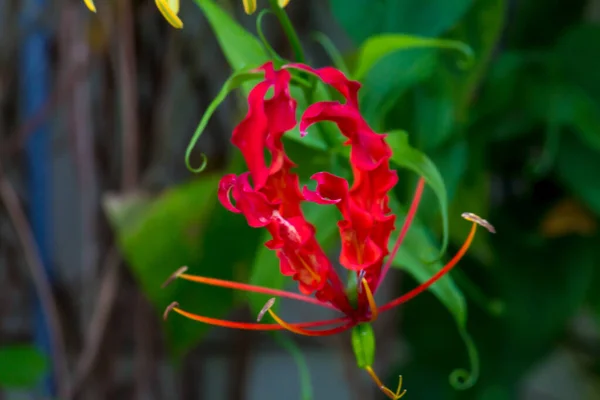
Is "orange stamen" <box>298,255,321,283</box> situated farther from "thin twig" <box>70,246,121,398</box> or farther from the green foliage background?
"thin twig" <box>70,246,121,398</box>

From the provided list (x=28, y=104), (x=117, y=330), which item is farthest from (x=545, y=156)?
(x=28, y=104)

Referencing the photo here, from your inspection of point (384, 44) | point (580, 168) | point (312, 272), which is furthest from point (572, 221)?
point (312, 272)

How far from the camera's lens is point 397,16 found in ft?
2.24

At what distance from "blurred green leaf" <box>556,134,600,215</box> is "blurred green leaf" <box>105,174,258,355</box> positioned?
43cm

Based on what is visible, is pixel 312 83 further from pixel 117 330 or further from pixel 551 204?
pixel 117 330

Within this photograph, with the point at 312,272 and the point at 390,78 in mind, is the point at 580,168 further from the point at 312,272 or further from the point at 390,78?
the point at 312,272

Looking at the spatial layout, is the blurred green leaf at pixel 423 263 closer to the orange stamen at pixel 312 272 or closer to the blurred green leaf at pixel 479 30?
the orange stamen at pixel 312 272

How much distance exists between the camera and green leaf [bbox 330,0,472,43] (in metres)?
0.66

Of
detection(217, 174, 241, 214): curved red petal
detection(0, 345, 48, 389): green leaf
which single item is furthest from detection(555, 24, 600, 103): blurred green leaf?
detection(0, 345, 48, 389): green leaf

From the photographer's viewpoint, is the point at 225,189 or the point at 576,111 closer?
the point at 225,189

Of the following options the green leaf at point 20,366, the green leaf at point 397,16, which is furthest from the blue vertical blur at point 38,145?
the green leaf at point 397,16

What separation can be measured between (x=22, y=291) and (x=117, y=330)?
25 centimetres

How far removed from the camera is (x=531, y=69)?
3.07 ft

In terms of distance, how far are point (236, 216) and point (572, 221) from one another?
533 mm
